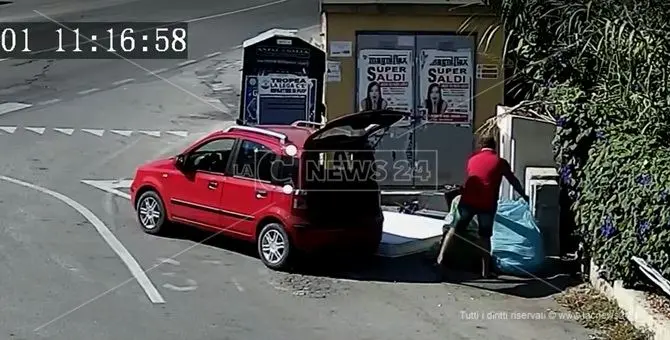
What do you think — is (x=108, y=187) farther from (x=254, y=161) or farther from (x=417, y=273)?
(x=417, y=273)

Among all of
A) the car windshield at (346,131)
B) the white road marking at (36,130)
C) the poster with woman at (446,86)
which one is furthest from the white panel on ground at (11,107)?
the car windshield at (346,131)

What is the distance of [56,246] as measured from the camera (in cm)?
1403

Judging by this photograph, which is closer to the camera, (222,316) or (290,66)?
(222,316)

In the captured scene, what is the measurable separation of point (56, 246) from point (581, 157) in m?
6.48

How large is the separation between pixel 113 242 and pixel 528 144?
221 inches

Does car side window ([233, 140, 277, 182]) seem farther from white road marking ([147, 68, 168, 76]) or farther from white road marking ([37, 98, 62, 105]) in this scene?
white road marking ([147, 68, 168, 76])

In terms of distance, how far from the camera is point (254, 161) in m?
13.6

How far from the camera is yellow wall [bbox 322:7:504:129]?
695 inches

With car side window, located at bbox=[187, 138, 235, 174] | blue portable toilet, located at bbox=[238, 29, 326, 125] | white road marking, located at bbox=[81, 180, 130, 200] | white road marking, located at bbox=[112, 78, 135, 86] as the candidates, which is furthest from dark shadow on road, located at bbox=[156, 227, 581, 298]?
white road marking, located at bbox=[112, 78, 135, 86]

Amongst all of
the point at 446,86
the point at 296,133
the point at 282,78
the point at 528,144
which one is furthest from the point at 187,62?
the point at 296,133

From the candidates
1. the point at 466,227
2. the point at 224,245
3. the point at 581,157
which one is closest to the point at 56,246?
the point at 224,245

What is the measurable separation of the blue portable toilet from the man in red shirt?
17.2ft

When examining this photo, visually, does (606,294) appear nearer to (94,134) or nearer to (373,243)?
(373,243)

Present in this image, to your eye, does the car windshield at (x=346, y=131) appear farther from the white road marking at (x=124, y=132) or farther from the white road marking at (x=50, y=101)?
the white road marking at (x=50, y=101)
